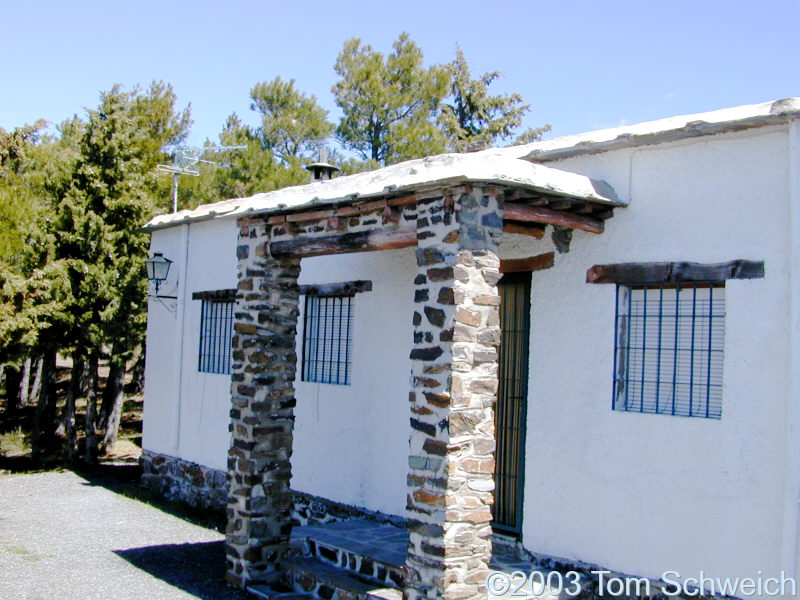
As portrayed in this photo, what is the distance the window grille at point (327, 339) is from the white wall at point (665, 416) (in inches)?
111

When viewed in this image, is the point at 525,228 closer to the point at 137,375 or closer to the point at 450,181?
the point at 450,181

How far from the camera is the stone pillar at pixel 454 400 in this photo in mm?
5141

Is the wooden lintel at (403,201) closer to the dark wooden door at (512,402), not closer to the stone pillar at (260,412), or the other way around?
the dark wooden door at (512,402)

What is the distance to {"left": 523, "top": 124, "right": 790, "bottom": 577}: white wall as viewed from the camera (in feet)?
17.3

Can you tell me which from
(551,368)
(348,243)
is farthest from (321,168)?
(551,368)

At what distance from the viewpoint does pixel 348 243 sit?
6.65 meters

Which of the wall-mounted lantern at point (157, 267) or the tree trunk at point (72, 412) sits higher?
the wall-mounted lantern at point (157, 267)

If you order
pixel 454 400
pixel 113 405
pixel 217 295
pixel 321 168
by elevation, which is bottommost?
pixel 113 405

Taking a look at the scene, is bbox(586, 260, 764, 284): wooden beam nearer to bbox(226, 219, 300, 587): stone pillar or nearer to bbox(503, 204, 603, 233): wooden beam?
bbox(503, 204, 603, 233): wooden beam

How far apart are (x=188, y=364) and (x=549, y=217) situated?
7.07 metres

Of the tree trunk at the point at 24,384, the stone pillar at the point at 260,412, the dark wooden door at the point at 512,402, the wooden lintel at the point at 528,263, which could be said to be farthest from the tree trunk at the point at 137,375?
the wooden lintel at the point at 528,263

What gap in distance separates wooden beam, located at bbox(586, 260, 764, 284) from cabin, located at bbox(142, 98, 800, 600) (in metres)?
0.01

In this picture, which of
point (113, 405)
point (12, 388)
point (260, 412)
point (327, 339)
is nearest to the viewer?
point (260, 412)

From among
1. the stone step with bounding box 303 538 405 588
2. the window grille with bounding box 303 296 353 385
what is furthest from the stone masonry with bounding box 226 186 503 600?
the window grille with bounding box 303 296 353 385
